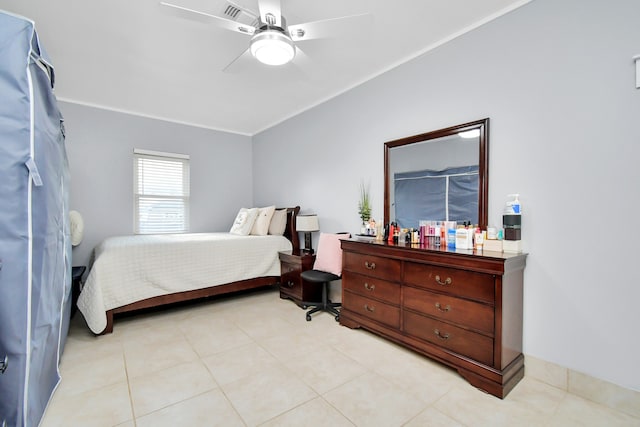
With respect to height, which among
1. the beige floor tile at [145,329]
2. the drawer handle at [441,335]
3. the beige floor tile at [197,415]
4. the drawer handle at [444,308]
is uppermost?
the drawer handle at [444,308]

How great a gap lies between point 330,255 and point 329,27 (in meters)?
2.08

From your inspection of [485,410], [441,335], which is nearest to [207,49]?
[441,335]

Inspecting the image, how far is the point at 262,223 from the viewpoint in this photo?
417 cm

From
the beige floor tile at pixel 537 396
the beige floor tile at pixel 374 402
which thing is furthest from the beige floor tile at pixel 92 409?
the beige floor tile at pixel 537 396

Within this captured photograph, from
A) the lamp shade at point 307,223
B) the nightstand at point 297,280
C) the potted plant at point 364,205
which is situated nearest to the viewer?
the potted plant at point 364,205

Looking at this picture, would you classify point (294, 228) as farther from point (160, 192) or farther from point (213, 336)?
point (160, 192)

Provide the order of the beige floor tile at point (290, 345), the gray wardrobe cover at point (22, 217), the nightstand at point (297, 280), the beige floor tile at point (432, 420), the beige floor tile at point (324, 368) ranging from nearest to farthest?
the gray wardrobe cover at point (22, 217)
the beige floor tile at point (432, 420)
the beige floor tile at point (324, 368)
the beige floor tile at point (290, 345)
the nightstand at point (297, 280)

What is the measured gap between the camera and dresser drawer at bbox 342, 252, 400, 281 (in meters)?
2.36

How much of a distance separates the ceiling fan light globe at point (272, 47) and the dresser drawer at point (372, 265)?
5.71ft

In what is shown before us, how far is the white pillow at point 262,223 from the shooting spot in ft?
13.6

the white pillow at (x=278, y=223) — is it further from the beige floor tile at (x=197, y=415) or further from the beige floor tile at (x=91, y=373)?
the beige floor tile at (x=197, y=415)

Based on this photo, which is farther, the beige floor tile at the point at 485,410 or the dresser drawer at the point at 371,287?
the dresser drawer at the point at 371,287

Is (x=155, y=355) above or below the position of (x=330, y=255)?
below

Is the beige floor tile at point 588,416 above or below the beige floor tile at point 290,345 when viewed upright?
above
